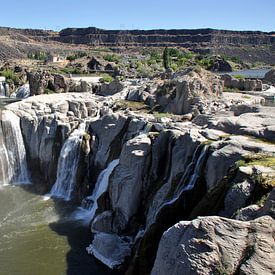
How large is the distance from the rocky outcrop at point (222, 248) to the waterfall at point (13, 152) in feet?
82.3

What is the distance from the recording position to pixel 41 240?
77.4 feet

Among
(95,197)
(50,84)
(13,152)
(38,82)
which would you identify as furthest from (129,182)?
(38,82)

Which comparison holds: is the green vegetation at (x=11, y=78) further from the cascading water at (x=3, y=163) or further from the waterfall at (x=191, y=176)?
the waterfall at (x=191, y=176)

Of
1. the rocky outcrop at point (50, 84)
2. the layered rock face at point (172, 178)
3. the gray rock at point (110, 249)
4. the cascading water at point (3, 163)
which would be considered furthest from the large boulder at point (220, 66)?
the gray rock at point (110, 249)

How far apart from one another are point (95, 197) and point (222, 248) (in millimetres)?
18543

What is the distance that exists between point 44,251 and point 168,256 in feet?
42.0

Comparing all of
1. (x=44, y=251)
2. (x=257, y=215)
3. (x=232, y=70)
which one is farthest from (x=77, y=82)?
(x=232, y=70)

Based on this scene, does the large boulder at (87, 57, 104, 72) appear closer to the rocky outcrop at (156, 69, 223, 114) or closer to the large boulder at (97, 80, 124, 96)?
the large boulder at (97, 80, 124, 96)

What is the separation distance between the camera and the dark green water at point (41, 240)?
20859 mm

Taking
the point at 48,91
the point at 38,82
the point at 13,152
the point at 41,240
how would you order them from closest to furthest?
1. the point at 41,240
2. the point at 13,152
3. the point at 48,91
4. the point at 38,82

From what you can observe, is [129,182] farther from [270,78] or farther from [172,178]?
[270,78]

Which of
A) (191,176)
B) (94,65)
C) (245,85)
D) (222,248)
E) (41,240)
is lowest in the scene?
(41,240)

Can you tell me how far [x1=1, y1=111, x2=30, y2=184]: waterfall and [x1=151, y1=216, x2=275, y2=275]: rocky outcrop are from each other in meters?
25.1

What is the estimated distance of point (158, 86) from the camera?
4128 cm
